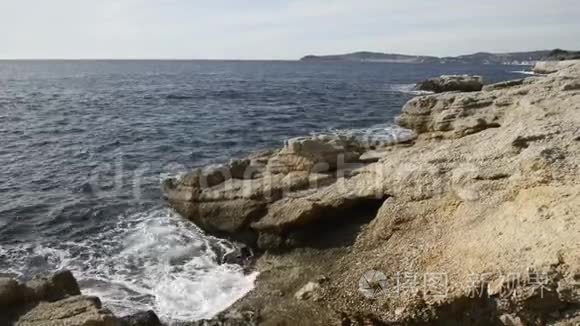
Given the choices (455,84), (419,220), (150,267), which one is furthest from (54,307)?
(455,84)

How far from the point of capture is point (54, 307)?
9.95 meters

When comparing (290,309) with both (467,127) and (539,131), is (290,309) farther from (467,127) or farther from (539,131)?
(467,127)

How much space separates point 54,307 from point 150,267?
453cm

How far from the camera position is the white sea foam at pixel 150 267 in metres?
12.4

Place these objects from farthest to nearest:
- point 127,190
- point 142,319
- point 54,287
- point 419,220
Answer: point 127,190 < point 419,220 < point 54,287 < point 142,319

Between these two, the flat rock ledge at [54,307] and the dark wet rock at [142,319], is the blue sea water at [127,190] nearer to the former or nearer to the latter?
the dark wet rock at [142,319]

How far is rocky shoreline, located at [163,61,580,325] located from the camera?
9305 millimetres

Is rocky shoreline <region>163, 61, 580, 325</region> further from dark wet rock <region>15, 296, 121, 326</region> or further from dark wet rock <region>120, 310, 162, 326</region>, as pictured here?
dark wet rock <region>15, 296, 121, 326</region>

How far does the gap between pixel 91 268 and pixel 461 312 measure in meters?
10.6

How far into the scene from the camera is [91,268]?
1437cm

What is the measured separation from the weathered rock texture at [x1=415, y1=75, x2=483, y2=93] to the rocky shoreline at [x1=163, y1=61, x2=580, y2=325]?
32.2 meters

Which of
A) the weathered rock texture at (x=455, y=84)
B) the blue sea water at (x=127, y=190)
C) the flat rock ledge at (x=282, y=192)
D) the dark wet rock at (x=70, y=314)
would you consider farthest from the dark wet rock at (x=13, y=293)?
the weathered rock texture at (x=455, y=84)

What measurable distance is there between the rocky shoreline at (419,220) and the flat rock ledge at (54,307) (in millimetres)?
2280

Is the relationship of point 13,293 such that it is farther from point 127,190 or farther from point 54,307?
point 127,190
